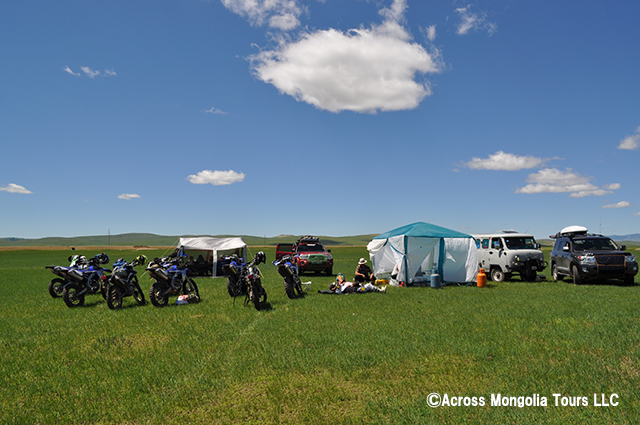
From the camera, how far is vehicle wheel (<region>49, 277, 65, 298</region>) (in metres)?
14.7

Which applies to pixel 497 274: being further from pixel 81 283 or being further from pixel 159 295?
pixel 81 283

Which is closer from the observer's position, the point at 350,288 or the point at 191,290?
the point at 191,290

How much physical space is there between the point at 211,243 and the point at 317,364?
62.2 feet

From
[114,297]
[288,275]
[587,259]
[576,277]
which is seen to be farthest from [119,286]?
[587,259]

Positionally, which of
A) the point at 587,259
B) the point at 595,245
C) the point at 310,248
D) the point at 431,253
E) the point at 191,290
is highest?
the point at 595,245

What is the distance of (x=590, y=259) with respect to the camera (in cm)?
1792

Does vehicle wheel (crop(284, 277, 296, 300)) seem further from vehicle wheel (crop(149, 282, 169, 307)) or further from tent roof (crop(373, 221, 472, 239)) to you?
tent roof (crop(373, 221, 472, 239))

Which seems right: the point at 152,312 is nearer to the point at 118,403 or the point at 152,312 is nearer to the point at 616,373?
the point at 118,403

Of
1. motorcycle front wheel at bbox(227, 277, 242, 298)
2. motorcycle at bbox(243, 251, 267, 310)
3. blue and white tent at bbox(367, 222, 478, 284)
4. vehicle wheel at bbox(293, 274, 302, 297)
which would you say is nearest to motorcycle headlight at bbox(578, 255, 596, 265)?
blue and white tent at bbox(367, 222, 478, 284)

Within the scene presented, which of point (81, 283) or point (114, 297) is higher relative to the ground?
point (81, 283)

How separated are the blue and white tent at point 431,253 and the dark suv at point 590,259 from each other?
4.23m

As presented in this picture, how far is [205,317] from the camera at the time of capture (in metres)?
10.7

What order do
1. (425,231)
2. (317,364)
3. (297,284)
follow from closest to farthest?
(317,364) < (297,284) < (425,231)

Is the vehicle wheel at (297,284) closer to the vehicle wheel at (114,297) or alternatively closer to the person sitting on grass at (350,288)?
Answer: the person sitting on grass at (350,288)
